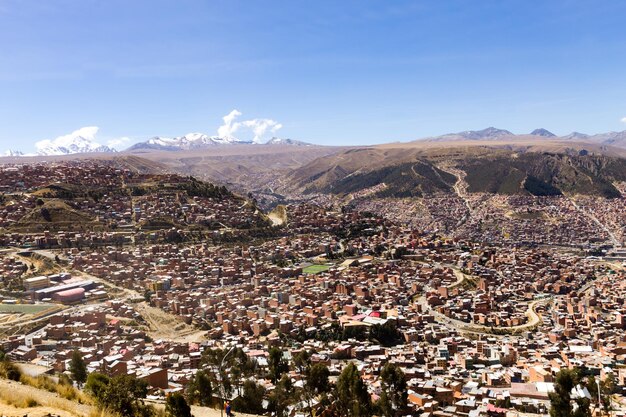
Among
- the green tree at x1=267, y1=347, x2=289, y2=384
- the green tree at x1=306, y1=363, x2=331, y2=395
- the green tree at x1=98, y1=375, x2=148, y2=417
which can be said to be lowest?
the green tree at x1=267, y1=347, x2=289, y2=384

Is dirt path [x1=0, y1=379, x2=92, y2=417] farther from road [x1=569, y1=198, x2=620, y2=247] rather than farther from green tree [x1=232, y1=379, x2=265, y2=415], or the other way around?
road [x1=569, y1=198, x2=620, y2=247]

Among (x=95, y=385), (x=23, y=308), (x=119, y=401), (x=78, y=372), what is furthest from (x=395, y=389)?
(x=23, y=308)

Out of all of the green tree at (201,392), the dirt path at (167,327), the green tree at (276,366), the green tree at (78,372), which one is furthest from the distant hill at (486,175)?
the green tree at (201,392)

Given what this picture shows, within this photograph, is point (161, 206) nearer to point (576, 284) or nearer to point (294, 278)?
point (294, 278)

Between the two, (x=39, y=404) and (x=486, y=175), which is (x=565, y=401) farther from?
(x=486, y=175)

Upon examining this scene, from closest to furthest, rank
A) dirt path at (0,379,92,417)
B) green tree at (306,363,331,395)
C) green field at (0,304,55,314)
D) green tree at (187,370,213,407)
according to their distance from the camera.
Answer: dirt path at (0,379,92,417)
green tree at (187,370,213,407)
green tree at (306,363,331,395)
green field at (0,304,55,314)

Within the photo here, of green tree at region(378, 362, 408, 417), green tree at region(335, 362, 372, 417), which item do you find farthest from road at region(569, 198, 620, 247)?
green tree at region(335, 362, 372, 417)

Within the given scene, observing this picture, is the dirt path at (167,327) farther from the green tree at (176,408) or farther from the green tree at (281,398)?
the green tree at (176,408)
